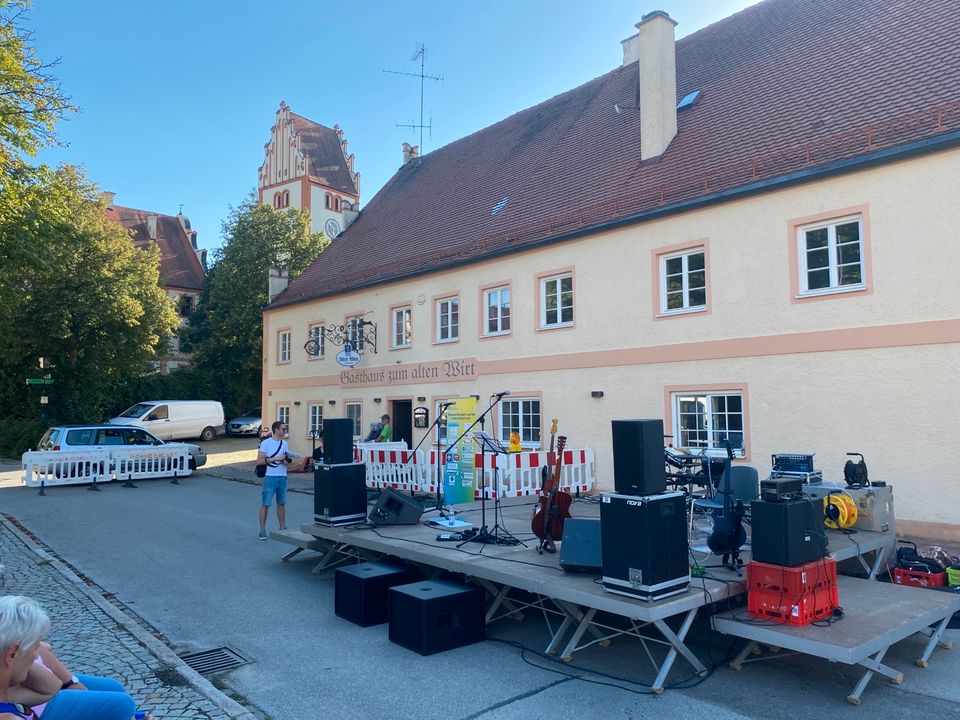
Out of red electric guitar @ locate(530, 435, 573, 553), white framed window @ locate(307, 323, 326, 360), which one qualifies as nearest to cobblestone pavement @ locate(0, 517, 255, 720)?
red electric guitar @ locate(530, 435, 573, 553)

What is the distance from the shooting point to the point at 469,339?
1736 cm

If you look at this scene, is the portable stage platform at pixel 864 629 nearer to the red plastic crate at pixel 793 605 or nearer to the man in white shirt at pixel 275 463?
the red plastic crate at pixel 793 605

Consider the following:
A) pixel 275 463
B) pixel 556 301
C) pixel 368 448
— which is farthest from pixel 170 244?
pixel 275 463

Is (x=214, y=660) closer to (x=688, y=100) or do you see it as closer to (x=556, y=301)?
(x=556, y=301)

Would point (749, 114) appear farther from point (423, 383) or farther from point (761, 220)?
point (423, 383)

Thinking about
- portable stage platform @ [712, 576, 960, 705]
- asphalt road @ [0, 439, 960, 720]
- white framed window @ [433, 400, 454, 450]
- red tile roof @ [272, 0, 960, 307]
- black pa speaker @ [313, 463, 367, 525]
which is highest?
red tile roof @ [272, 0, 960, 307]

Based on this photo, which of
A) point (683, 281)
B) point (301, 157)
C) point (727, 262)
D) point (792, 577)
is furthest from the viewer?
point (301, 157)

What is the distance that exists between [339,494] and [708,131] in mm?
10770

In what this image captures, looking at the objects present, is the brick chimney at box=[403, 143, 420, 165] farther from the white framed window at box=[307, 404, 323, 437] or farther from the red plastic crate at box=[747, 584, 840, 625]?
the red plastic crate at box=[747, 584, 840, 625]

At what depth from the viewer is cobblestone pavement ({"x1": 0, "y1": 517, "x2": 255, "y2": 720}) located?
4664 millimetres

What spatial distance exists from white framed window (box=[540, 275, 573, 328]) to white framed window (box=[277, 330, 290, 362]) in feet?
41.1

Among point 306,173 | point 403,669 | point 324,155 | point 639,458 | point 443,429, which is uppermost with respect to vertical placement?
point 324,155

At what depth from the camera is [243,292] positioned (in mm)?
35906

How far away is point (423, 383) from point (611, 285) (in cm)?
645
